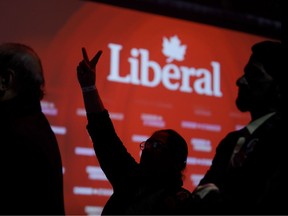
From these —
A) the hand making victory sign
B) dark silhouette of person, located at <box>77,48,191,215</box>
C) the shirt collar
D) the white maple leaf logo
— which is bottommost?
dark silhouette of person, located at <box>77,48,191,215</box>

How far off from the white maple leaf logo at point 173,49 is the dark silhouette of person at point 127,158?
172 cm

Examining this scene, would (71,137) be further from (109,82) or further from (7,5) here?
(7,5)

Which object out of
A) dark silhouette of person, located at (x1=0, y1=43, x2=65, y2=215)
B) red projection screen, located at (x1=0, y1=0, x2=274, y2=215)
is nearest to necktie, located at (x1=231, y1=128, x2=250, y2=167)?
dark silhouette of person, located at (x1=0, y1=43, x2=65, y2=215)

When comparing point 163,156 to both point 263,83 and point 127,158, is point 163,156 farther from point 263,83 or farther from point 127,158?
point 263,83

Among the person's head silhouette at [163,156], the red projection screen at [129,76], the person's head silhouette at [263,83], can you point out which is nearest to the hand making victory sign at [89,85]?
Answer: the person's head silhouette at [163,156]

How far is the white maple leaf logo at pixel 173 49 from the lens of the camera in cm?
365

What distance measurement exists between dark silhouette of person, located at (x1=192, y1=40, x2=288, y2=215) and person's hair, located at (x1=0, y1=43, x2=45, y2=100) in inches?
17.9

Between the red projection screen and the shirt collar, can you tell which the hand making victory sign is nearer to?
the shirt collar

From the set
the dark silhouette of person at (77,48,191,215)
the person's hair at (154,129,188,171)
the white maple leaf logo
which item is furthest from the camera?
the white maple leaf logo

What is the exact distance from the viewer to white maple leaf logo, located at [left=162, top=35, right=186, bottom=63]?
365cm

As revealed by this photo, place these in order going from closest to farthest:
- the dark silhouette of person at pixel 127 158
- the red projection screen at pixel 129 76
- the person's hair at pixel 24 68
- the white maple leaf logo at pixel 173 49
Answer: the person's hair at pixel 24 68 < the dark silhouette of person at pixel 127 158 < the red projection screen at pixel 129 76 < the white maple leaf logo at pixel 173 49

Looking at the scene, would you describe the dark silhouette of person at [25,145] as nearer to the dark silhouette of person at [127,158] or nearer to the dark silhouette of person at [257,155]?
the dark silhouette of person at [257,155]

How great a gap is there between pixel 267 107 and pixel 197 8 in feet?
8.42

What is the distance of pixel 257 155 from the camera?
1.27 m
